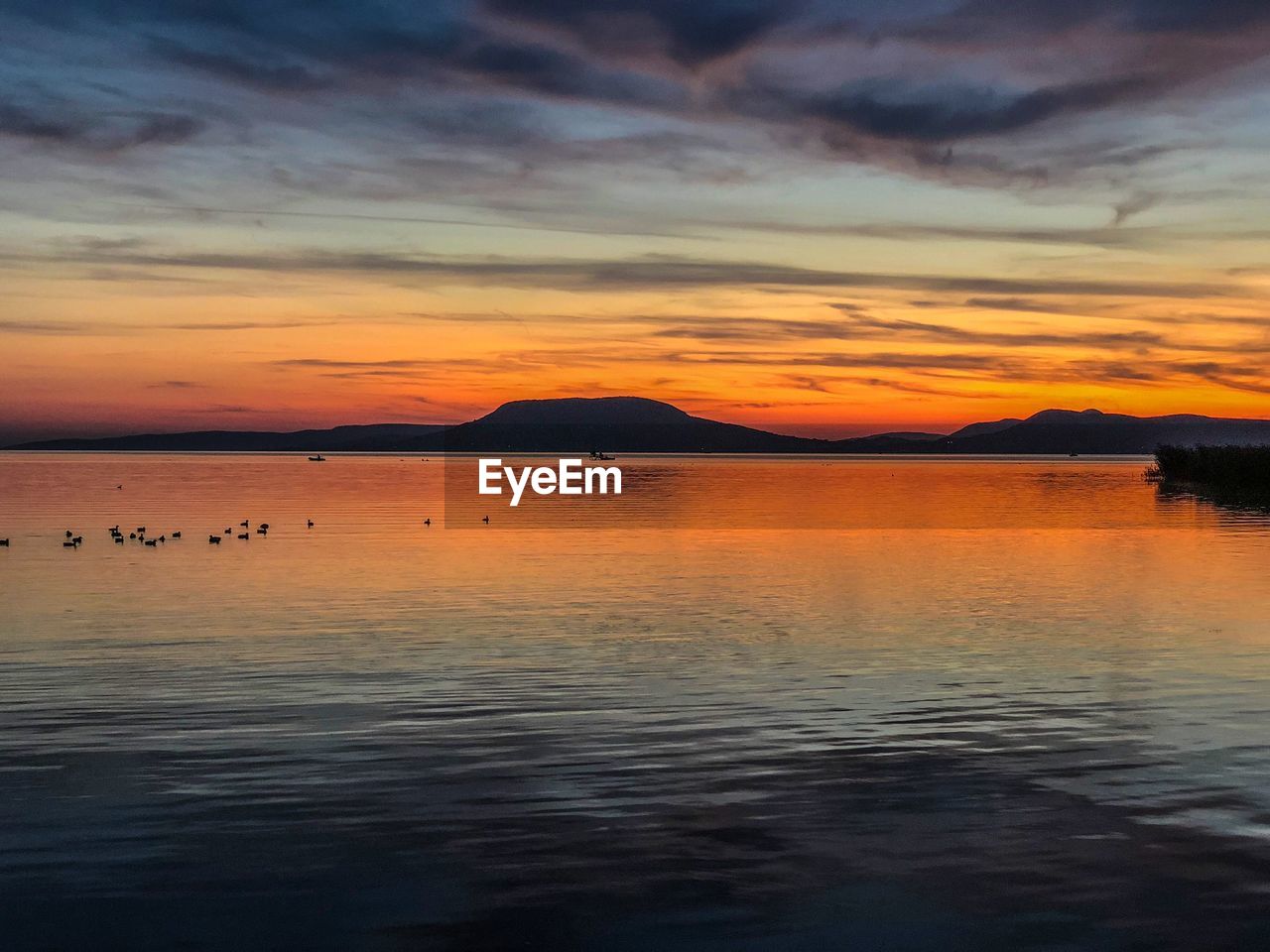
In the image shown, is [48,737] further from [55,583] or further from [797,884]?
[55,583]

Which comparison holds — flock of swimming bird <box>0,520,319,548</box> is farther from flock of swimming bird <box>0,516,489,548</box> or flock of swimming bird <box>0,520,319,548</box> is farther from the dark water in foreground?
the dark water in foreground

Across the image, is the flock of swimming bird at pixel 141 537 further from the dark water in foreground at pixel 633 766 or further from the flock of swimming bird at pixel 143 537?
the dark water in foreground at pixel 633 766

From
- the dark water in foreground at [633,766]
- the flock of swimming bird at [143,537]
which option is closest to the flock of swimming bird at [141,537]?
the flock of swimming bird at [143,537]

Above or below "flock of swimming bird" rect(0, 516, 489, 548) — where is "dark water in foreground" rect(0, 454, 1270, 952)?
below

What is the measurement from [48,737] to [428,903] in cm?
974

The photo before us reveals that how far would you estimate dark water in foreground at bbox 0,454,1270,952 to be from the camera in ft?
38.2

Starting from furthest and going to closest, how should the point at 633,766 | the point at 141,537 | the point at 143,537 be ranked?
the point at 141,537
the point at 143,537
the point at 633,766

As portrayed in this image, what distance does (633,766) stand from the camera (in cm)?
1703

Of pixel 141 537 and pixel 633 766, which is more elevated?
pixel 141 537

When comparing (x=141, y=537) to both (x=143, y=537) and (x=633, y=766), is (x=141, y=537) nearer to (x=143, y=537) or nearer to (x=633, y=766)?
(x=143, y=537)

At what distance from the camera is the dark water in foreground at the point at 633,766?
11.6m

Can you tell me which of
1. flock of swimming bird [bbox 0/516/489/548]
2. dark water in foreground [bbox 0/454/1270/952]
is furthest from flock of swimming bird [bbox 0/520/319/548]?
dark water in foreground [bbox 0/454/1270/952]

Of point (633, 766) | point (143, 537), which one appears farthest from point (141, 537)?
point (633, 766)

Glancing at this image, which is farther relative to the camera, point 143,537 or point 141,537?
point 141,537
